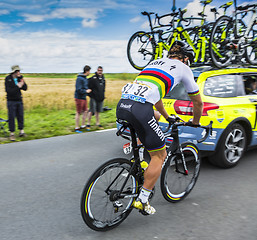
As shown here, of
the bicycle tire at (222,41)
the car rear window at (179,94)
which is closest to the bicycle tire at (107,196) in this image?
the car rear window at (179,94)

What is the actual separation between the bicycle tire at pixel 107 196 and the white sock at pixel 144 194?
104 millimetres

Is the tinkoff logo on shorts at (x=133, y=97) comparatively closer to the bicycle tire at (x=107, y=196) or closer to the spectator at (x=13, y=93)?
the bicycle tire at (x=107, y=196)

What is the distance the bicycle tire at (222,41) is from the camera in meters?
6.59

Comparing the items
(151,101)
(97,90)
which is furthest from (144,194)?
(97,90)

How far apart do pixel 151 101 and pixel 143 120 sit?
0.69 ft

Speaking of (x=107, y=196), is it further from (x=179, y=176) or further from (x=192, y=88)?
(x=192, y=88)

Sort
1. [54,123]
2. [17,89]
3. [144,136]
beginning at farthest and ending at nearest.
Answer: [54,123] → [17,89] → [144,136]

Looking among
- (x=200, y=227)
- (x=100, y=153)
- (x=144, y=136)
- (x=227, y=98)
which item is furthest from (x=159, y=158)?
(x=100, y=153)

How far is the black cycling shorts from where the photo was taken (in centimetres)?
287

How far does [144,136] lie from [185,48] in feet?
3.72

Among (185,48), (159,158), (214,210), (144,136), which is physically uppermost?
(185,48)

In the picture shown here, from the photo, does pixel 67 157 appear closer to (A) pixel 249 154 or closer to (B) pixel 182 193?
(B) pixel 182 193

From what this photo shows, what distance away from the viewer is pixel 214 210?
356cm

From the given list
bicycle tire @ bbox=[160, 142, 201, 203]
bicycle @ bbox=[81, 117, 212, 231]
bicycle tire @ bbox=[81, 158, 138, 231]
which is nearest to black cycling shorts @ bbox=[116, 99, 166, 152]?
bicycle @ bbox=[81, 117, 212, 231]
